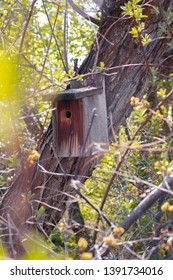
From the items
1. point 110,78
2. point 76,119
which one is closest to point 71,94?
point 76,119

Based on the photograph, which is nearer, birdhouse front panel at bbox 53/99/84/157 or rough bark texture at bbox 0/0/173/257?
birdhouse front panel at bbox 53/99/84/157

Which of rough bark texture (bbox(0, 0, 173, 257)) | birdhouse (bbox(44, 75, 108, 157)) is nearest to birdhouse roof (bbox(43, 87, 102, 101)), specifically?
birdhouse (bbox(44, 75, 108, 157))

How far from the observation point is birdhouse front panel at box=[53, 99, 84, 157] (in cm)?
389

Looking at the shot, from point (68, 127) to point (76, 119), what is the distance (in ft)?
0.25

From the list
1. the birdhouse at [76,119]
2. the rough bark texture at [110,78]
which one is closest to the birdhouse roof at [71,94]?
the birdhouse at [76,119]

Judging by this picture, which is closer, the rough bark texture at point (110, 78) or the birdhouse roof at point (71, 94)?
the birdhouse roof at point (71, 94)

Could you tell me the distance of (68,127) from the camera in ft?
12.9

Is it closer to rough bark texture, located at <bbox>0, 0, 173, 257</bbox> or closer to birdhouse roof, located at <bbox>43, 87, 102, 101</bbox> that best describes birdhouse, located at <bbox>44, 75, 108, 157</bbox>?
birdhouse roof, located at <bbox>43, 87, 102, 101</bbox>

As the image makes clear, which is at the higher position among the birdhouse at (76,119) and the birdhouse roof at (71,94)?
the birdhouse roof at (71,94)

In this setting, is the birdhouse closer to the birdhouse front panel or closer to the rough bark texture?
the birdhouse front panel

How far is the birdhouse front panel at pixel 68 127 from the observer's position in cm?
389

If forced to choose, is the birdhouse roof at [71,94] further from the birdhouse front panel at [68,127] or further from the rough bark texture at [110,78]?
the rough bark texture at [110,78]

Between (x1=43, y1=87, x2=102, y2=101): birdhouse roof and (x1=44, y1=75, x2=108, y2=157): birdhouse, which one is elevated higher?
(x1=43, y1=87, x2=102, y2=101): birdhouse roof

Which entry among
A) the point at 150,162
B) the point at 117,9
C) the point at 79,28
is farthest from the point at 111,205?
the point at 79,28
